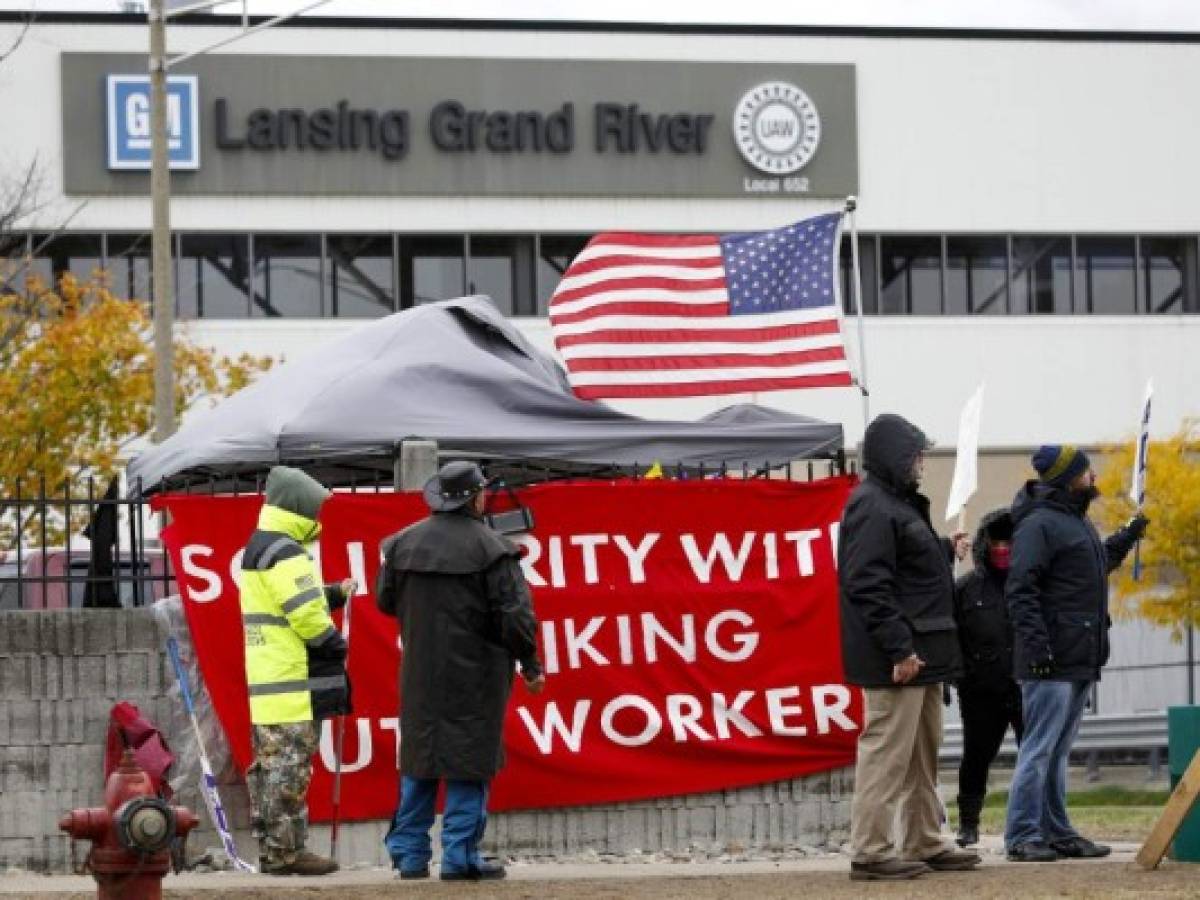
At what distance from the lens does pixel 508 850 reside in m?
13.1

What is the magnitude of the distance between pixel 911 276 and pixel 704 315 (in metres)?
30.7

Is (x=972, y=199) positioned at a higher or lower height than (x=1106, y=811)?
higher

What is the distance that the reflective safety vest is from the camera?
11.9 metres

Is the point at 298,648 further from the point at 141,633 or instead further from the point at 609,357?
the point at 609,357

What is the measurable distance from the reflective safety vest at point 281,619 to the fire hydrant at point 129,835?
2306 millimetres

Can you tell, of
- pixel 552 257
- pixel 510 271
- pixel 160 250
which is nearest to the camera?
pixel 160 250

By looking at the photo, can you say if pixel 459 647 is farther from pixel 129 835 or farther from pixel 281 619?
pixel 129 835

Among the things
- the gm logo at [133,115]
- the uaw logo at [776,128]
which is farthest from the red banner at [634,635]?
the uaw logo at [776,128]

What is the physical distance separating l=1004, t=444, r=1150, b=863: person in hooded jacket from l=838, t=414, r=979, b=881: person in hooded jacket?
729 millimetres

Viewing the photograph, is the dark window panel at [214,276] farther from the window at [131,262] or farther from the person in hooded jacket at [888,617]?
the person in hooded jacket at [888,617]

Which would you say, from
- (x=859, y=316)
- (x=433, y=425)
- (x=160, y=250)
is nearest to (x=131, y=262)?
(x=160, y=250)

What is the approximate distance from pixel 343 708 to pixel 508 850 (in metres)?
1.45

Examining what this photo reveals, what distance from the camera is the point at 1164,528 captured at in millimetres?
37719

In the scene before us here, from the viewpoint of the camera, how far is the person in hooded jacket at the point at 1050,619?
1212cm
